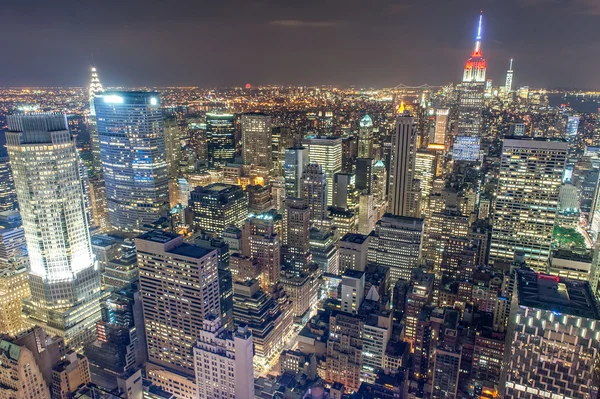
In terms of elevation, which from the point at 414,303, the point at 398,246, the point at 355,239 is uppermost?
the point at 355,239

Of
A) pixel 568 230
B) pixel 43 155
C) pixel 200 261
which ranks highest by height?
pixel 43 155

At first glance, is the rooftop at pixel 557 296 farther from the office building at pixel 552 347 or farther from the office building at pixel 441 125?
the office building at pixel 441 125

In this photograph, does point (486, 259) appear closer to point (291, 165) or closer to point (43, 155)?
point (291, 165)

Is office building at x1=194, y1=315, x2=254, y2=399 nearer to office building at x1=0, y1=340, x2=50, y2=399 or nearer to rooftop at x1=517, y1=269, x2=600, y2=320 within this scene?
office building at x1=0, y1=340, x2=50, y2=399

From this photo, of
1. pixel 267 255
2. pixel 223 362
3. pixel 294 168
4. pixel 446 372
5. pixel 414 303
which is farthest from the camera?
pixel 294 168

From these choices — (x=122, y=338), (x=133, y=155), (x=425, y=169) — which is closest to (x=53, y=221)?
(x=122, y=338)

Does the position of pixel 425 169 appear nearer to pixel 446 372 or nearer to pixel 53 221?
pixel 446 372

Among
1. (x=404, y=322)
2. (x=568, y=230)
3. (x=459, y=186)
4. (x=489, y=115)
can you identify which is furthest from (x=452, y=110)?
(x=404, y=322)
